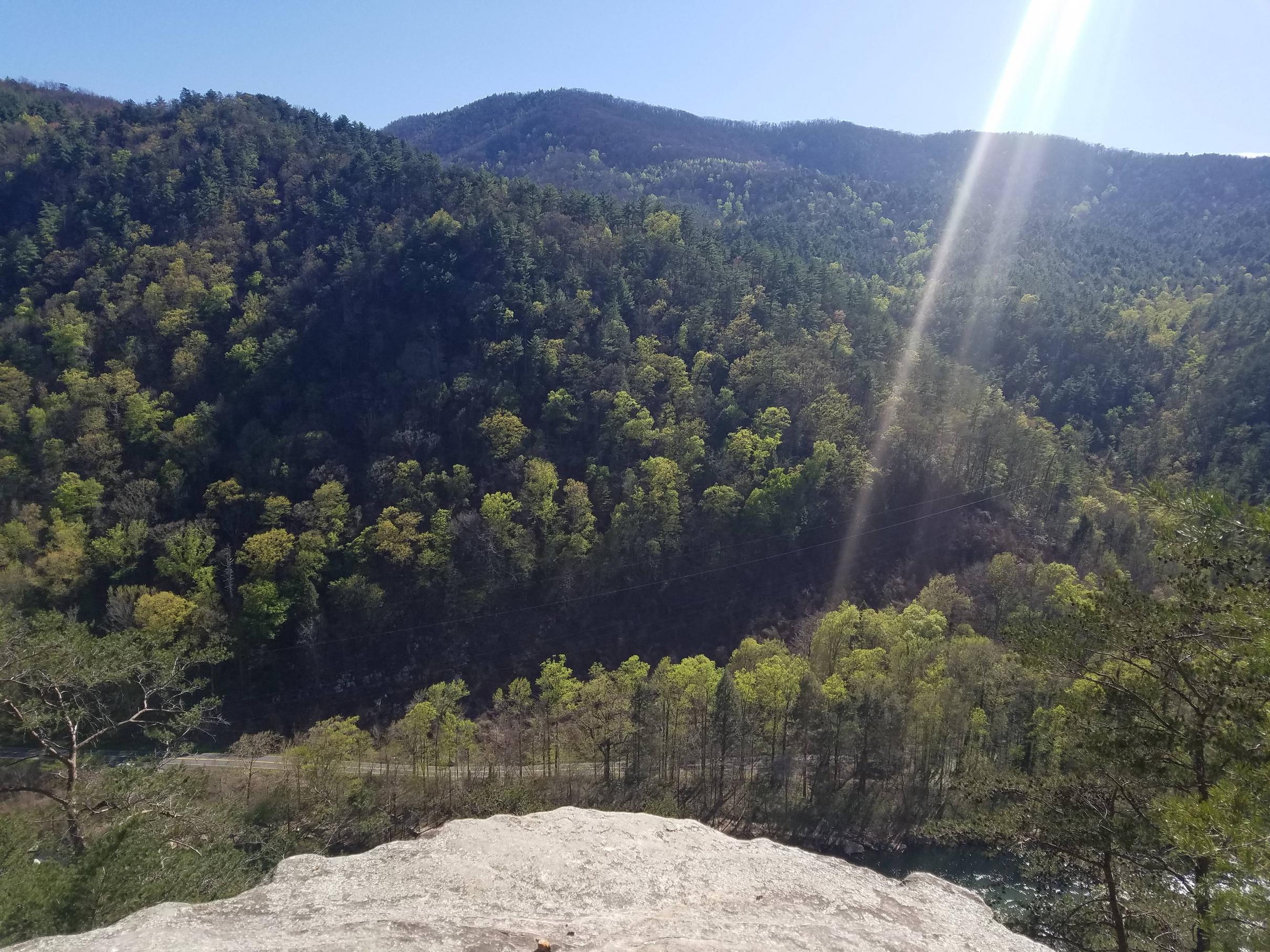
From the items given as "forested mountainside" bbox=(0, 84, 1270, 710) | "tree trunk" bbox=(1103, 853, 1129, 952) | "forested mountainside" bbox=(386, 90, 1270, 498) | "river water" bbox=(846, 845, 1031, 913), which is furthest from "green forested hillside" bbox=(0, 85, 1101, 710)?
"tree trunk" bbox=(1103, 853, 1129, 952)

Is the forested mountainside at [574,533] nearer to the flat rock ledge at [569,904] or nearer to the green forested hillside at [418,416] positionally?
the green forested hillside at [418,416]

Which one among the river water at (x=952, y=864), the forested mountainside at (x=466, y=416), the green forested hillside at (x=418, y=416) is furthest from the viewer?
the forested mountainside at (x=466, y=416)

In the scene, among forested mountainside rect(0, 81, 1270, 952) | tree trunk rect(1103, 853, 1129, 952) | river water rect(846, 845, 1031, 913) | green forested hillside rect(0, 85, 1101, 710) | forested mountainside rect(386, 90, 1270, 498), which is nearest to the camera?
tree trunk rect(1103, 853, 1129, 952)

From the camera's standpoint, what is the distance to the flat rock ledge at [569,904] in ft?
26.6

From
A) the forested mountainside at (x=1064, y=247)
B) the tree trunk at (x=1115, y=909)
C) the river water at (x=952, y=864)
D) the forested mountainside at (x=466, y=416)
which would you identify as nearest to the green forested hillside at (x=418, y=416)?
the forested mountainside at (x=466, y=416)

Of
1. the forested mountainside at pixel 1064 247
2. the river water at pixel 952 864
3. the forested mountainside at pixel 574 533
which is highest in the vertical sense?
the forested mountainside at pixel 1064 247

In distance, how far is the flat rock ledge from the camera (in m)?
8.09

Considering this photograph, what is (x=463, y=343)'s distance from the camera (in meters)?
65.0

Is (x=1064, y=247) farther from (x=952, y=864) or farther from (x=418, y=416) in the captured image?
(x=952, y=864)

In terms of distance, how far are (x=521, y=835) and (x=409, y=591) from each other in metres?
40.5

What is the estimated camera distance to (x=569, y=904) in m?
9.41

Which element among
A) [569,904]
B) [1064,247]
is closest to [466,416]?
[569,904]

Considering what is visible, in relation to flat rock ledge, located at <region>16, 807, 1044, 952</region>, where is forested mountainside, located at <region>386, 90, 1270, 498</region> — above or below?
above

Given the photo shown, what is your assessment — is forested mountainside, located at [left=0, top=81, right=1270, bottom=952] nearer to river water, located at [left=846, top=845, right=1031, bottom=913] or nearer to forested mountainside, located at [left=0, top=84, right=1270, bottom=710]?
forested mountainside, located at [left=0, top=84, right=1270, bottom=710]
